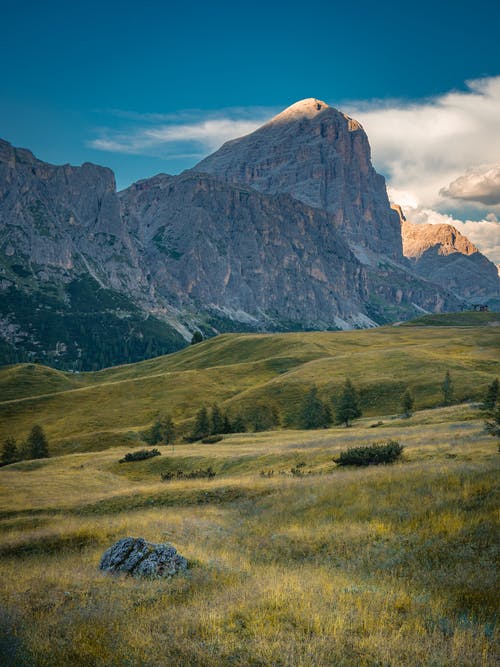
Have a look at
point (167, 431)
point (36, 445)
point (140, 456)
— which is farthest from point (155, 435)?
point (140, 456)

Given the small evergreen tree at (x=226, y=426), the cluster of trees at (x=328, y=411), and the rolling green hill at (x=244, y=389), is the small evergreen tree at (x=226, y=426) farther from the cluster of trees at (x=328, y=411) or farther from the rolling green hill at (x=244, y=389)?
the cluster of trees at (x=328, y=411)

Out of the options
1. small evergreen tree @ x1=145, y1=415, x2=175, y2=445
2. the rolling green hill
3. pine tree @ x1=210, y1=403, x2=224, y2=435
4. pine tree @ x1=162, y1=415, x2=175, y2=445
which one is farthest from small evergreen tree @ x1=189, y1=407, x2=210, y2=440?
the rolling green hill

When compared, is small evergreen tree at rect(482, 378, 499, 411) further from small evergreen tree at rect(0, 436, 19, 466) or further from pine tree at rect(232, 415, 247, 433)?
small evergreen tree at rect(0, 436, 19, 466)

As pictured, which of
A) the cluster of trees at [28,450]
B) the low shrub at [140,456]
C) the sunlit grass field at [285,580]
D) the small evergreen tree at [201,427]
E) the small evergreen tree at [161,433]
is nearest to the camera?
the sunlit grass field at [285,580]

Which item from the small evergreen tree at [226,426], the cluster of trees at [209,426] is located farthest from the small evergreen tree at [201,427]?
the small evergreen tree at [226,426]

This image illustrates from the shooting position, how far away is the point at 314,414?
76.2 m

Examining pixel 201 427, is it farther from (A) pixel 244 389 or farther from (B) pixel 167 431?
(A) pixel 244 389

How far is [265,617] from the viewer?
8.52m

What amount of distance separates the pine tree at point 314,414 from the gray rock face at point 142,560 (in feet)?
207

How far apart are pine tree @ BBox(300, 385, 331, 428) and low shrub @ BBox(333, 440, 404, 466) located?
4694 cm

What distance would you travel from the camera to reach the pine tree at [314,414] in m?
Answer: 75.2

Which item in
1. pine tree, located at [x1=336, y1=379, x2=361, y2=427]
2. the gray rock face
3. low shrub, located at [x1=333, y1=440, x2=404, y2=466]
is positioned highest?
the gray rock face

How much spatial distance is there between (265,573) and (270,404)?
266 feet

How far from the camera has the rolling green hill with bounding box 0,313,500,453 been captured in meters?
84.2
